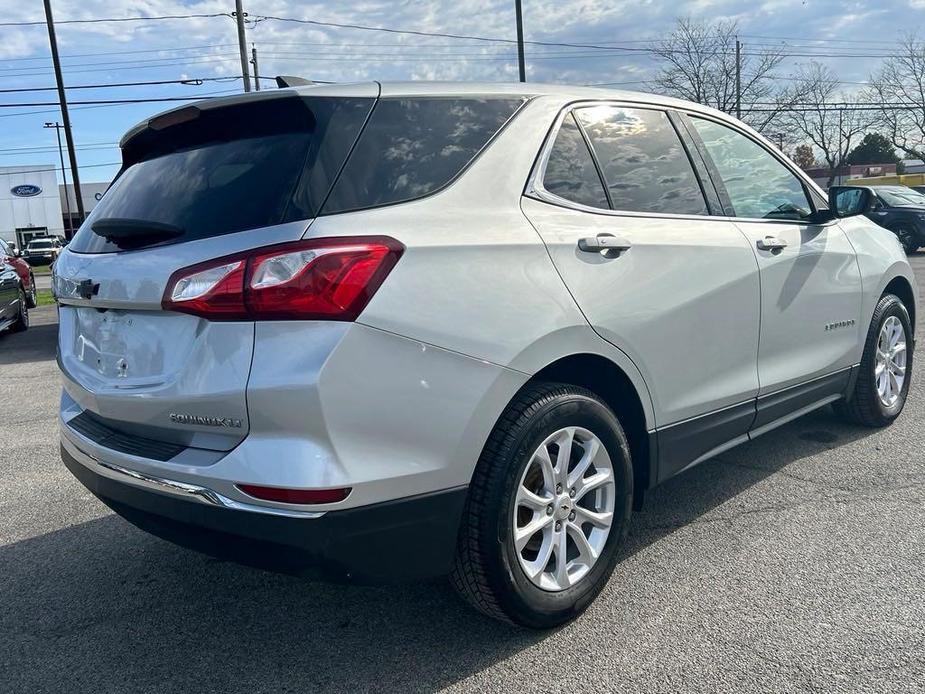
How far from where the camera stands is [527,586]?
2596 mm

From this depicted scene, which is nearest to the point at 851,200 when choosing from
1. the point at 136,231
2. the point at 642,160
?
the point at 642,160

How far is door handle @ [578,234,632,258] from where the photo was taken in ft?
9.12

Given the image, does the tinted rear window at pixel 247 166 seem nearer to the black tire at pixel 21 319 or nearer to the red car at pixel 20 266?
the red car at pixel 20 266

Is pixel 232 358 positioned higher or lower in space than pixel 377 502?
higher

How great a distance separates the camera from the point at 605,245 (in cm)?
284

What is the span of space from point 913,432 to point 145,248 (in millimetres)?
4401

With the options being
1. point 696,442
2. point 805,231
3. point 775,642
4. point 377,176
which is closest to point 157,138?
point 377,176

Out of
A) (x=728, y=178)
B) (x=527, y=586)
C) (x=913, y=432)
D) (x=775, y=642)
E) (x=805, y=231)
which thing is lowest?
(x=913, y=432)

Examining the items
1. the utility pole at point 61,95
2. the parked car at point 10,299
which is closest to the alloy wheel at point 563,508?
the parked car at point 10,299

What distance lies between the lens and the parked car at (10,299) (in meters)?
10.1

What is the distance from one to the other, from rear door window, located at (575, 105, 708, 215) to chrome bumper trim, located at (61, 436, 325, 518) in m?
1.67

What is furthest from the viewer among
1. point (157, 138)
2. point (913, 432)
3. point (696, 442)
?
point (913, 432)

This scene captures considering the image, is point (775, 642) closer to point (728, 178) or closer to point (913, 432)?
point (728, 178)

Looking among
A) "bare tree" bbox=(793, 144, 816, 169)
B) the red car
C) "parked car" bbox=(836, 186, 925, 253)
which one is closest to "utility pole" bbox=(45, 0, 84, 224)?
the red car
